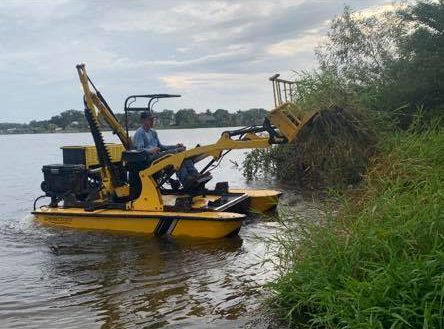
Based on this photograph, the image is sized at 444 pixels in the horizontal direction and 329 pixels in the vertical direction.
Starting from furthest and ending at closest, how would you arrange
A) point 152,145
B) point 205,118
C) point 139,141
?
point 205,118 < point 152,145 < point 139,141

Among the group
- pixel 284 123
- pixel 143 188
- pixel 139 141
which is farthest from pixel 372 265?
pixel 139 141

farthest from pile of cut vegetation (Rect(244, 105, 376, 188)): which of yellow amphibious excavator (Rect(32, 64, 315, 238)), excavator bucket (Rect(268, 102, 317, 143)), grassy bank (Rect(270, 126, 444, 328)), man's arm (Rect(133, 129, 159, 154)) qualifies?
grassy bank (Rect(270, 126, 444, 328))

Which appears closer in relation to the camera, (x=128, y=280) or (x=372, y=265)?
(x=372, y=265)

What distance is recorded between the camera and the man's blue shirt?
9805 mm

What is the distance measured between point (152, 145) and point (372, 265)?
6434mm

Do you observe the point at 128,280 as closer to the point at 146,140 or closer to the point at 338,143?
the point at 146,140

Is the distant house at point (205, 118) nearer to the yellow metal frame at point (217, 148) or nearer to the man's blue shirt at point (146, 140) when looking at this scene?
the man's blue shirt at point (146, 140)

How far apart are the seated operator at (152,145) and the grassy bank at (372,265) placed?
442 centimetres

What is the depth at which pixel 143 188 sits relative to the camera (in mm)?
9078

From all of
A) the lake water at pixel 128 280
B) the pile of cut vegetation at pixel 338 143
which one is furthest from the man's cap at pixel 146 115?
the pile of cut vegetation at pixel 338 143

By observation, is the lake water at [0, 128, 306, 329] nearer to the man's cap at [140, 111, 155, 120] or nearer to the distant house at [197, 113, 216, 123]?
the man's cap at [140, 111, 155, 120]

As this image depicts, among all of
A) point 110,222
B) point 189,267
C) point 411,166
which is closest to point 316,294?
point 411,166

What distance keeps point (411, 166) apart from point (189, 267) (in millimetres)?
3120

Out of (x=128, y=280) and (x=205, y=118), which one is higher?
(x=205, y=118)
